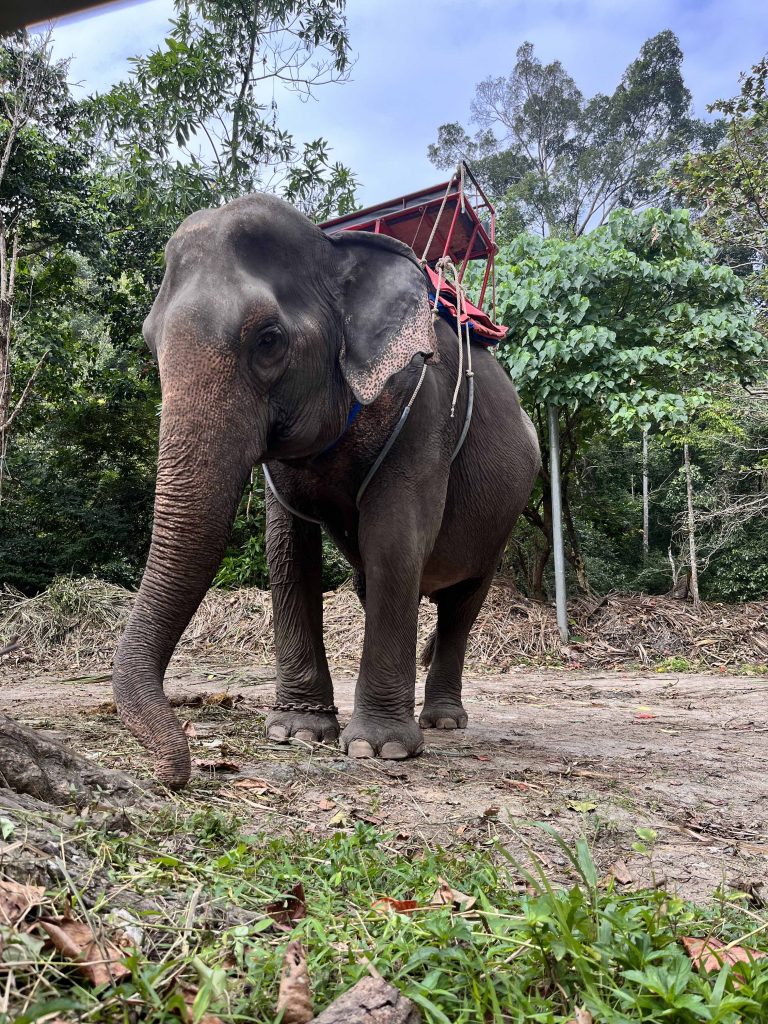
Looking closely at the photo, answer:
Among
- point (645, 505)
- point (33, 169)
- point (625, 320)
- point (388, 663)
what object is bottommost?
point (388, 663)

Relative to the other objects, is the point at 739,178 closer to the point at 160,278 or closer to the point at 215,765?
the point at 160,278

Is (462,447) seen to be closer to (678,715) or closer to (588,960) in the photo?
(678,715)

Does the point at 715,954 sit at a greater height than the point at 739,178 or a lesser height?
lesser

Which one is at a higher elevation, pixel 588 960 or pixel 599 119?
pixel 599 119

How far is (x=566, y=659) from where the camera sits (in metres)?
11.2

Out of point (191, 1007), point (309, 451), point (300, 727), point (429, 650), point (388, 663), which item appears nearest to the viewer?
point (191, 1007)

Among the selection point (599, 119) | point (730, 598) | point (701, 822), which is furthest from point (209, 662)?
point (599, 119)

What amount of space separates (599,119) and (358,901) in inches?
1594

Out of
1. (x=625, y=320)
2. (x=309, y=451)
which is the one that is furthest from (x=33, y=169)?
(x=309, y=451)

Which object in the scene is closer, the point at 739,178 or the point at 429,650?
the point at 429,650

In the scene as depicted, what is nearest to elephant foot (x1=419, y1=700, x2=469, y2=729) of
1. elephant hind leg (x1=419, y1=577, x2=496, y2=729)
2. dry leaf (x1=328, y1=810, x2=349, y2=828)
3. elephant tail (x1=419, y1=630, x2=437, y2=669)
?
elephant hind leg (x1=419, y1=577, x2=496, y2=729)

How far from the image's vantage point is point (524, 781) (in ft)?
13.1

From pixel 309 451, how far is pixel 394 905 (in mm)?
2570

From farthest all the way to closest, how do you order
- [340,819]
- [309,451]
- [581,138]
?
[581,138] < [309,451] < [340,819]
